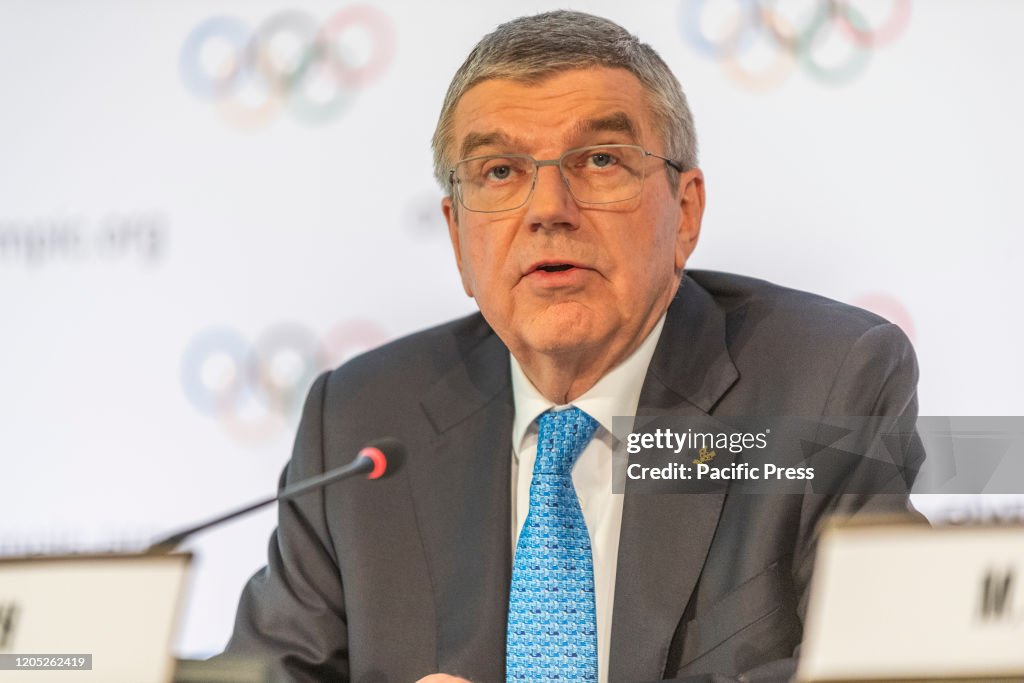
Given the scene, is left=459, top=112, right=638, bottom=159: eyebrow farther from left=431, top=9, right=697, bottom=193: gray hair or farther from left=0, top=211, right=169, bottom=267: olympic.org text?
left=0, top=211, right=169, bottom=267: olympic.org text

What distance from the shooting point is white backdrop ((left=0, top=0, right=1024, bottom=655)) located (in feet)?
7.98

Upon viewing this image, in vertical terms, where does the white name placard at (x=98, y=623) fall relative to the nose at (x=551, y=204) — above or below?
below

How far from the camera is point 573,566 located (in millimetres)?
1987

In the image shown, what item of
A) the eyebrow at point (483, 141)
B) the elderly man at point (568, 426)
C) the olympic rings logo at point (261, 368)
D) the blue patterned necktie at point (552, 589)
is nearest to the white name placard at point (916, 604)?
the elderly man at point (568, 426)

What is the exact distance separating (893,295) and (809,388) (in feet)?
1.73

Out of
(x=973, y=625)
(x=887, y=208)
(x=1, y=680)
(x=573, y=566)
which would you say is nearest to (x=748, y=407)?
(x=573, y=566)

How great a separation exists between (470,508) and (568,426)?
232 mm

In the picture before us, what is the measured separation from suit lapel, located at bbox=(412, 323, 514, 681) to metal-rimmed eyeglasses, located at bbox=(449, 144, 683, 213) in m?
0.37

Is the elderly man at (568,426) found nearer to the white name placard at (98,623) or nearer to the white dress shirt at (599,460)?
the white dress shirt at (599,460)

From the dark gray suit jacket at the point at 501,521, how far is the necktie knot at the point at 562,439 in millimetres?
98

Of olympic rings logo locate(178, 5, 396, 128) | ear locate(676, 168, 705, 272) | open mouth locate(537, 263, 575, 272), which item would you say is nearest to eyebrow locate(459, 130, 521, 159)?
open mouth locate(537, 263, 575, 272)

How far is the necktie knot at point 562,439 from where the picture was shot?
2066 mm

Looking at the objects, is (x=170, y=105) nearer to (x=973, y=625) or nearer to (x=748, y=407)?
(x=748, y=407)

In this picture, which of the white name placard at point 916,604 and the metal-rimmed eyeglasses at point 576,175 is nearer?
the white name placard at point 916,604
